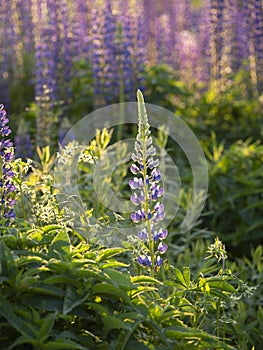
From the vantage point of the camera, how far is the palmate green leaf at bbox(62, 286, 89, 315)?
2068mm

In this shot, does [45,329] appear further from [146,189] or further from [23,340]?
[146,189]

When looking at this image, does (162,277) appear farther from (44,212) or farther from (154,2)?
(154,2)

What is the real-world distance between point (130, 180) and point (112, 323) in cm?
60

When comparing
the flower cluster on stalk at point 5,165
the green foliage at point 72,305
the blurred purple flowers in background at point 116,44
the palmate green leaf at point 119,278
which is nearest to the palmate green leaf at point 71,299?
the green foliage at point 72,305

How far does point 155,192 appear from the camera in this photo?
8.21 feet

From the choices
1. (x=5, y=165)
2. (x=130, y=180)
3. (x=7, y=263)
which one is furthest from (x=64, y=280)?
(x=5, y=165)

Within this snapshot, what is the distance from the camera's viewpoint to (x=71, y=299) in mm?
2131

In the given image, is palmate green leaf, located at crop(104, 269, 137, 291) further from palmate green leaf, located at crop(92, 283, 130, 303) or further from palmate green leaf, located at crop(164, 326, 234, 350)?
palmate green leaf, located at crop(164, 326, 234, 350)

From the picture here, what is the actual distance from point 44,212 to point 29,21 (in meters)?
5.44

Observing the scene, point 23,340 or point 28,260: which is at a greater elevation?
point 28,260


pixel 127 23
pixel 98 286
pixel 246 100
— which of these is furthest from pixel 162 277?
pixel 246 100

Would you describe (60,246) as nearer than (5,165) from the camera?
Yes

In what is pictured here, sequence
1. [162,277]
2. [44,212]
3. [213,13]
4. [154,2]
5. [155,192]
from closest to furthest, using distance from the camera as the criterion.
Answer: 1. [155,192]
2. [44,212]
3. [162,277]
4. [213,13]
5. [154,2]

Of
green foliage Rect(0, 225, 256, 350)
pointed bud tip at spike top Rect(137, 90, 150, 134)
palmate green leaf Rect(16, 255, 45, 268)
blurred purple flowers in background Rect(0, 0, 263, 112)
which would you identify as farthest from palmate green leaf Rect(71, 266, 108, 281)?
blurred purple flowers in background Rect(0, 0, 263, 112)
